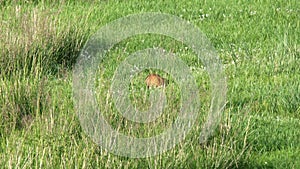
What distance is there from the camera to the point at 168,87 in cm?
738

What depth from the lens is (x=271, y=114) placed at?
7078 millimetres

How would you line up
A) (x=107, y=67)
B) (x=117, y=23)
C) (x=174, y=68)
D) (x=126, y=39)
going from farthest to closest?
(x=117, y=23) → (x=126, y=39) → (x=107, y=67) → (x=174, y=68)

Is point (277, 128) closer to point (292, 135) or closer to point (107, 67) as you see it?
point (292, 135)

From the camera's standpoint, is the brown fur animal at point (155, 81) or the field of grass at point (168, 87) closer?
the field of grass at point (168, 87)

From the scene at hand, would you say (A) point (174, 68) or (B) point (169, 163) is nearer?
(B) point (169, 163)

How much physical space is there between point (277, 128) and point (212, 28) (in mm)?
3737

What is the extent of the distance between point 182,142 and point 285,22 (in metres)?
4.88

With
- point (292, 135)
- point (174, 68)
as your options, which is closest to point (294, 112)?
point (292, 135)

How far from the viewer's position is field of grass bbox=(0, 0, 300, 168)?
580cm

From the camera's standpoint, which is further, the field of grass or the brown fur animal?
the brown fur animal

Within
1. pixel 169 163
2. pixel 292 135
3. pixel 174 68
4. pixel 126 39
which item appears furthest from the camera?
pixel 126 39

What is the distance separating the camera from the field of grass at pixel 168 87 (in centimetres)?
580

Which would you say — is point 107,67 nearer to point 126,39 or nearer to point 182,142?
point 126,39

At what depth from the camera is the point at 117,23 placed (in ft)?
34.0
